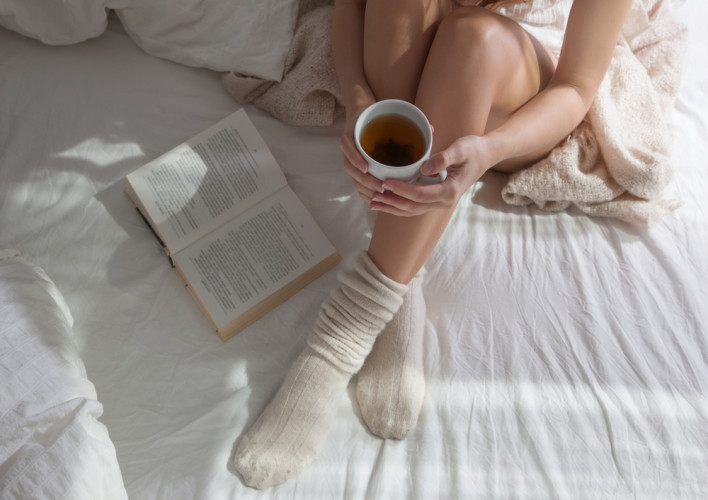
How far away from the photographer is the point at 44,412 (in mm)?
576

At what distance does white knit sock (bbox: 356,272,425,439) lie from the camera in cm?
70

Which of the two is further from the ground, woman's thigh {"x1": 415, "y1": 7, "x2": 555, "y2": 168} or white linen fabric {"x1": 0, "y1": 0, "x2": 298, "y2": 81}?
woman's thigh {"x1": 415, "y1": 7, "x2": 555, "y2": 168}

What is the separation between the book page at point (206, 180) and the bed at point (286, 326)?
0.15 feet

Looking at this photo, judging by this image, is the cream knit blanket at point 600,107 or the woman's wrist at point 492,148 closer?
the woman's wrist at point 492,148

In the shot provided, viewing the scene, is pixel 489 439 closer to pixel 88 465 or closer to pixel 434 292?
pixel 434 292

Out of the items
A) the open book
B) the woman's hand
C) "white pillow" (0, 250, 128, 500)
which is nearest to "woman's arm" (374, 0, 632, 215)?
the woman's hand

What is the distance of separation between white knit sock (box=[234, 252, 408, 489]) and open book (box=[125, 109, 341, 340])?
0.10 metres

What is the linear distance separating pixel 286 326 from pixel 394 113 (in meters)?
0.39

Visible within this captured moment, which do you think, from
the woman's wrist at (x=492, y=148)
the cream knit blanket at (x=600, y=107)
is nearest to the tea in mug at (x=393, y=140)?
the woman's wrist at (x=492, y=148)

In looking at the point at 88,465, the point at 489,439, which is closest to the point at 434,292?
the point at 489,439

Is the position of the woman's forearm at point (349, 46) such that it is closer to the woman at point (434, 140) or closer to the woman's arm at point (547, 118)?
the woman at point (434, 140)

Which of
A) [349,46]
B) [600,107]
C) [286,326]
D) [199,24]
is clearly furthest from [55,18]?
[600,107]

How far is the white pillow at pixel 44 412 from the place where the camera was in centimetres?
54

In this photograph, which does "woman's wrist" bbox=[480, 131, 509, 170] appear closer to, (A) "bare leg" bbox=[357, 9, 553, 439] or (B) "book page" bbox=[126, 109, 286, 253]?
(A) "bare leg" bbox=[357, 9, 553, 439]
